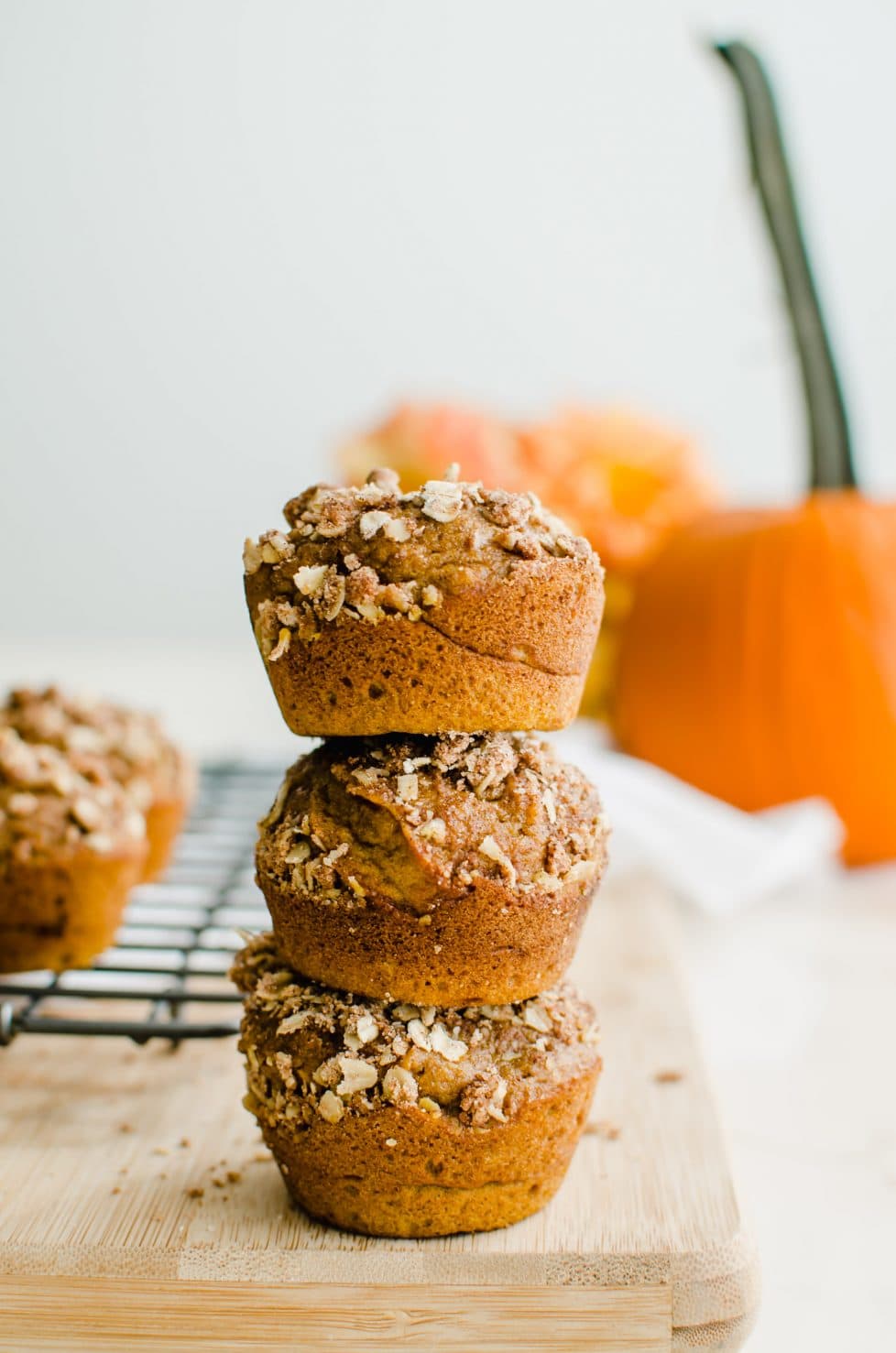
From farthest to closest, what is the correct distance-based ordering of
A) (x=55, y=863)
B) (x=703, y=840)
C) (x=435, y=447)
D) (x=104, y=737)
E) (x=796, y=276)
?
(x=435, y=447) → (x=796, y=276) → (x=703, y=840) → (x=104, y=737) → (x=55, y=863)

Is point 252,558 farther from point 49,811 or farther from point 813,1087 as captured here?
point 813,1087

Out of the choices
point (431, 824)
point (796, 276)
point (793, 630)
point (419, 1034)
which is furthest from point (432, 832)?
point (796, 276)

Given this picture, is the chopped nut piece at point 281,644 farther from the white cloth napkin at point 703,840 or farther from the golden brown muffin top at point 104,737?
the white cloth napkin at point 703,840

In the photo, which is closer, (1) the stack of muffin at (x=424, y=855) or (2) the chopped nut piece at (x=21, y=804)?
(1) the stack of muffin at (x=424, y=855)

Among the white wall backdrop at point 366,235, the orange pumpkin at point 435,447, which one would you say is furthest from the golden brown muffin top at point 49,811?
the white wall backdrop at point 366,235

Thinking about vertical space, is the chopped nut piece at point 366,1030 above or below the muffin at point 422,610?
below

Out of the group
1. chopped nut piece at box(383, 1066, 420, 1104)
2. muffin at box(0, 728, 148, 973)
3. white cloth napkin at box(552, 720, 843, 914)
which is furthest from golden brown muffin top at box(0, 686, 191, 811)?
chopped nut piece at box(383, 1066, 420, 1104)

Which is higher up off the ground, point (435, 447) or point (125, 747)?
point (435, 447)
